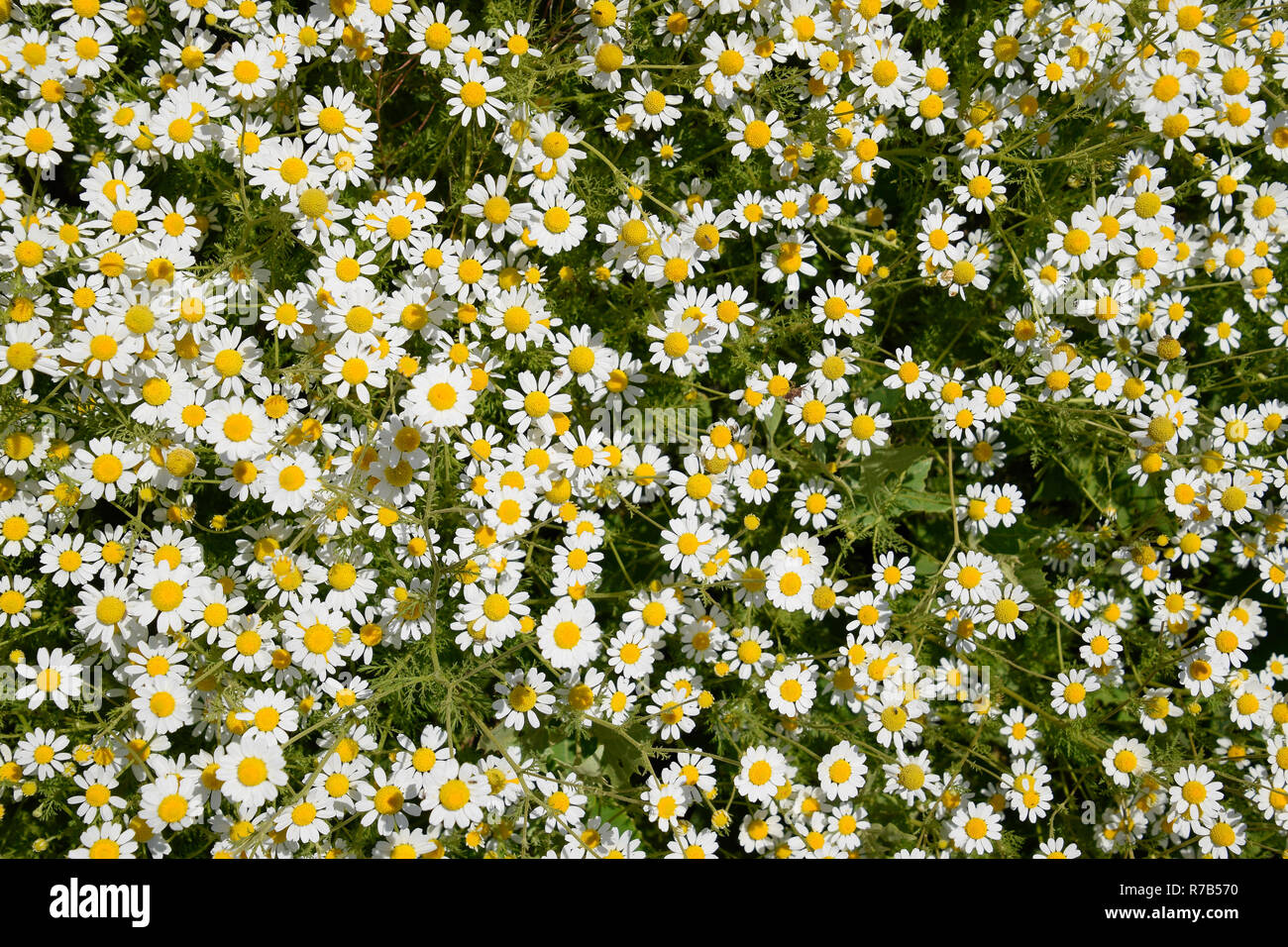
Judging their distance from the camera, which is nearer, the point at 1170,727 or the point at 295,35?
the point at 295,35

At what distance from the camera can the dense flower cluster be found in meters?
3.45

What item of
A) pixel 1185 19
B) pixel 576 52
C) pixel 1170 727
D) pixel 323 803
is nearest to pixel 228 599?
pixel 323 803

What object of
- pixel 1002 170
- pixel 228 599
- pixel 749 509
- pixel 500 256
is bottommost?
pixel 228 599

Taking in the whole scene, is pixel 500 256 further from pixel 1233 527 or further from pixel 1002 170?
pixel 1233 527

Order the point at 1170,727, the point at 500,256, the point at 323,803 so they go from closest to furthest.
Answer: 1. the point at 323,803
2. the point at 500,256
3. the point at 1170,727

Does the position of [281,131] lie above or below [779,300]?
above

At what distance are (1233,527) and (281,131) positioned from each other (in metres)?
5.32

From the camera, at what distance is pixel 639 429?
13.0 feet

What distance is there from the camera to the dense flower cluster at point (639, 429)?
3451mm

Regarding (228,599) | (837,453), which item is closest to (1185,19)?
(837,453)

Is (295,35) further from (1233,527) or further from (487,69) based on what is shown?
(1233,527)

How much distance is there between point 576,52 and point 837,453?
7.25 ft

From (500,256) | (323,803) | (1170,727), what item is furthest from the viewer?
(1170,727)

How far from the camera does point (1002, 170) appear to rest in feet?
13.9
